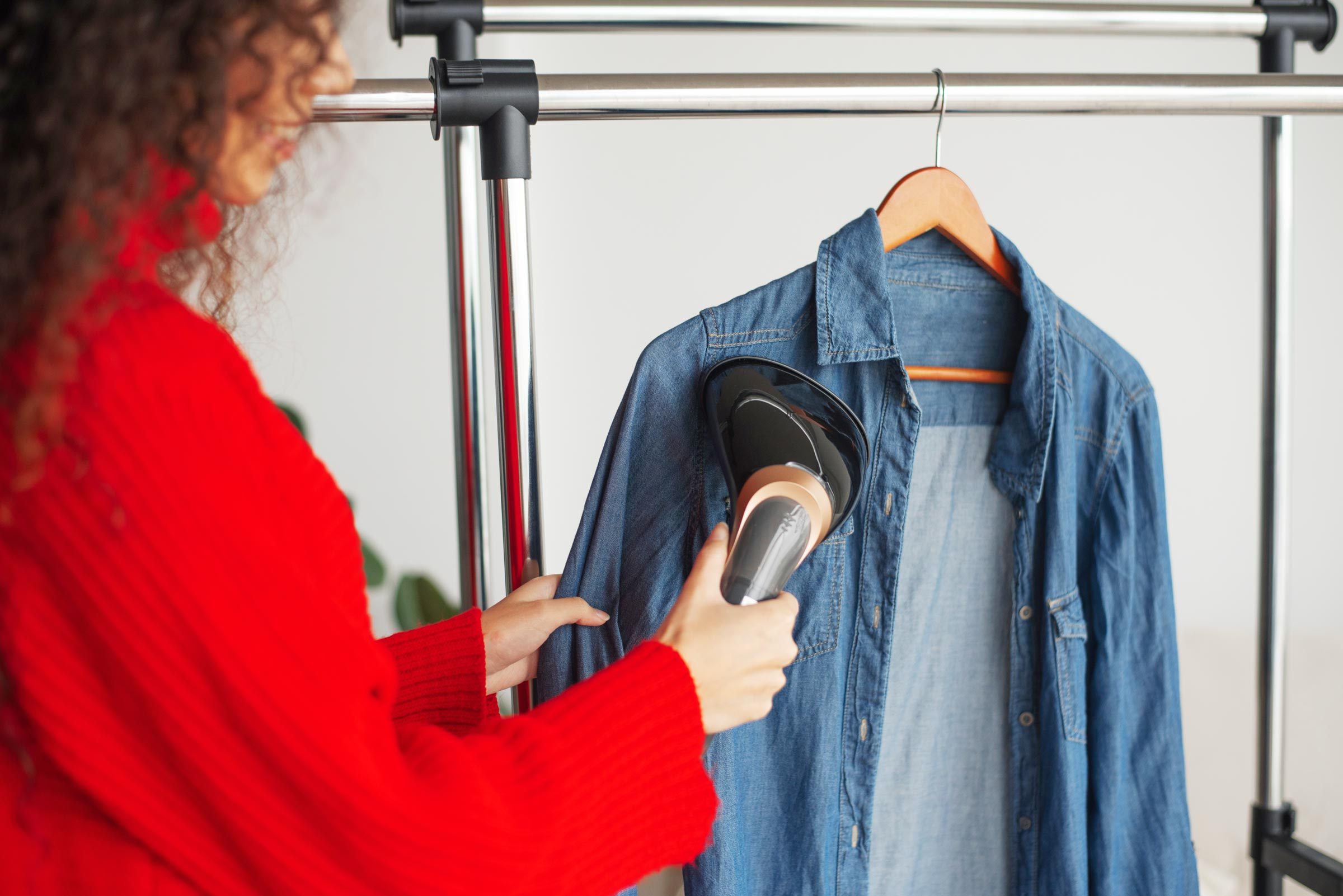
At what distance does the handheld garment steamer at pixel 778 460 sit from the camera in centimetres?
71

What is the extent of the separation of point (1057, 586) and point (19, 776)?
82cm

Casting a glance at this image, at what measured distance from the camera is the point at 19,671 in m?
0.46

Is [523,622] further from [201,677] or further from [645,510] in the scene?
[201,677]

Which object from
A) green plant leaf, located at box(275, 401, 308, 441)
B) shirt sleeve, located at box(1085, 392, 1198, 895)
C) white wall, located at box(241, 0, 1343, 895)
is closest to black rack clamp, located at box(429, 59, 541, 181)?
shirt sleeve, located at box(1085, 392, 1198, 895)

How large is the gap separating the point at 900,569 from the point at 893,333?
0.24 metres

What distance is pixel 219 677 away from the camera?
464 millimetres

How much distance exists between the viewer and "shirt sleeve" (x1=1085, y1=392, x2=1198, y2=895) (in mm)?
950

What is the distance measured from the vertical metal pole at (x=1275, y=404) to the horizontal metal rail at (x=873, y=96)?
0.14m

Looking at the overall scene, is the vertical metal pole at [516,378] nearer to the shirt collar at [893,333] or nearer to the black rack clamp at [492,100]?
the black rack clamp at [492,100]

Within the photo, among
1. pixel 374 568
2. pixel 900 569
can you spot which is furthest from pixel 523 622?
pixel 374 568

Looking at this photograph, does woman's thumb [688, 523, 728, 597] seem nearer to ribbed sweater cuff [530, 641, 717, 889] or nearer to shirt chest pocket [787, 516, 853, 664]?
ribbed sweater cuff [530, 641, 717, 889]

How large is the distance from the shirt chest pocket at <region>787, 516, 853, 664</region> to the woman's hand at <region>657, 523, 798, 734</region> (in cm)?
23

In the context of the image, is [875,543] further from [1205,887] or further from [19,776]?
[1205,887]

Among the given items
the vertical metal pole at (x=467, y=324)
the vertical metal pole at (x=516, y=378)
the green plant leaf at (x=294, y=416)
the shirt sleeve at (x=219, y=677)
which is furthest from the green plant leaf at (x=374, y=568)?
the shirt sleeve at (x=219, y=677)
